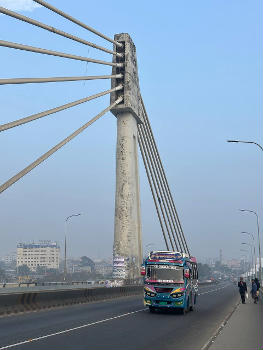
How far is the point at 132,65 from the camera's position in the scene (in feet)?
183

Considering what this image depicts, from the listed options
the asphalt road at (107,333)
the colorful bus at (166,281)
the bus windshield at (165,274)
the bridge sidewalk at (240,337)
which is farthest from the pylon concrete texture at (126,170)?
the bridge sidewalk at (240,337)

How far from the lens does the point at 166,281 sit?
24.6 m

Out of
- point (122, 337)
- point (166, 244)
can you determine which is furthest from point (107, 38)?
point (122, 337)

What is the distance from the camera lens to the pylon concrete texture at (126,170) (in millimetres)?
54812

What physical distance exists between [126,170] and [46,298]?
95.1ft

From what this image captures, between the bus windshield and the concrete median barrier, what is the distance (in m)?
5.29

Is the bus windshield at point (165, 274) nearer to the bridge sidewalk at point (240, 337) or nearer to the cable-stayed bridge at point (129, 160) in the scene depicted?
the bridge sidewalk at point (240, 337)

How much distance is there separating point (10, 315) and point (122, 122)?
3531 cm

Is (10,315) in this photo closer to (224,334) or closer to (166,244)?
(224,334)

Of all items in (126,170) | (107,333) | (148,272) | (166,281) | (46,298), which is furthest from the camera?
(126,170)

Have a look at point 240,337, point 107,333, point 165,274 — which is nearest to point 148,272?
point 165,274

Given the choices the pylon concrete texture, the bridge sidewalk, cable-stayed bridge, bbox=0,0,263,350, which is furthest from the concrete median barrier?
the pylon concrete texture

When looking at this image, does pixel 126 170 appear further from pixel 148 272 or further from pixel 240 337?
pixel 240 337

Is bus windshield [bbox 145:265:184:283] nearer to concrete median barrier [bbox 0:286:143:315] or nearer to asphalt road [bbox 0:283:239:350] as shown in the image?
asphalt road [bbox 0:283:239:350]
